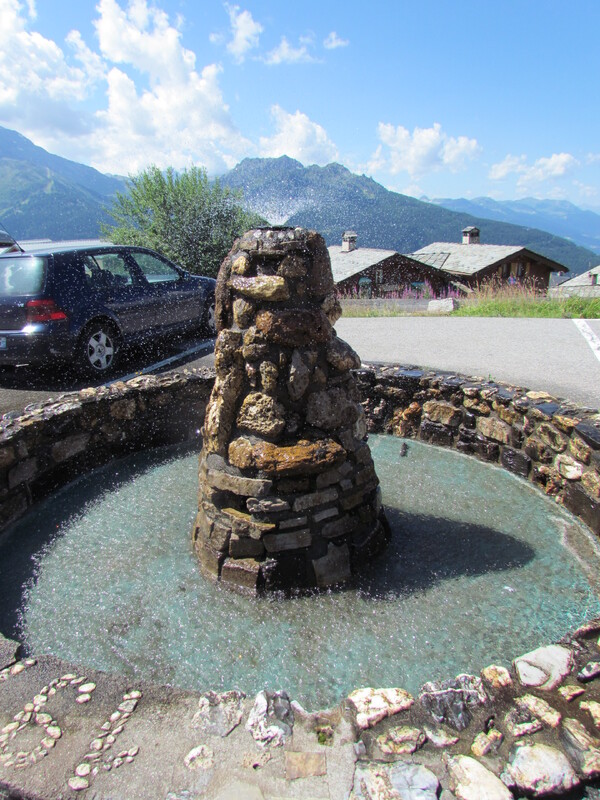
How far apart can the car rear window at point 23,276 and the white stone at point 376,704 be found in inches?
258

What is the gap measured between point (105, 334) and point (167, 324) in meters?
1.31

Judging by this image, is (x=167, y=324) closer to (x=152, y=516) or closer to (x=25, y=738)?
(x=152, y=516)

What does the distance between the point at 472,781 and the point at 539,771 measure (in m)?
0.22

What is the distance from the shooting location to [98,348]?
7.41 meters

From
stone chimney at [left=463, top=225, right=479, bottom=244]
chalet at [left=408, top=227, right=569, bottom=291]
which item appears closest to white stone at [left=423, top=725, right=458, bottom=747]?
chalet at [left=408, top=227, right=569, bottom=291]

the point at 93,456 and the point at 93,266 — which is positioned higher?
the point at 93,266

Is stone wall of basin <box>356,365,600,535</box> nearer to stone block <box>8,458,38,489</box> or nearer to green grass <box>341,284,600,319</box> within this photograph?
stone block <box>8,458,38,489</box>

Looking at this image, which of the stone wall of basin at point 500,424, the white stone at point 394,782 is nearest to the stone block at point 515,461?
the stone wall of basin at point 500,424

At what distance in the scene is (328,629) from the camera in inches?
113

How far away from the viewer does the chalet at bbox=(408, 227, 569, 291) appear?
145 feet

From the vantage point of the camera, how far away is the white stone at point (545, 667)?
2059 mm

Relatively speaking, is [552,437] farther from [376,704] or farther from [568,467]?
[376,704]

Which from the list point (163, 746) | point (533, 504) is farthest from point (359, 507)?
point (163, 746)

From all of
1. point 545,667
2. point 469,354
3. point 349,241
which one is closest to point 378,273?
point 349,241
